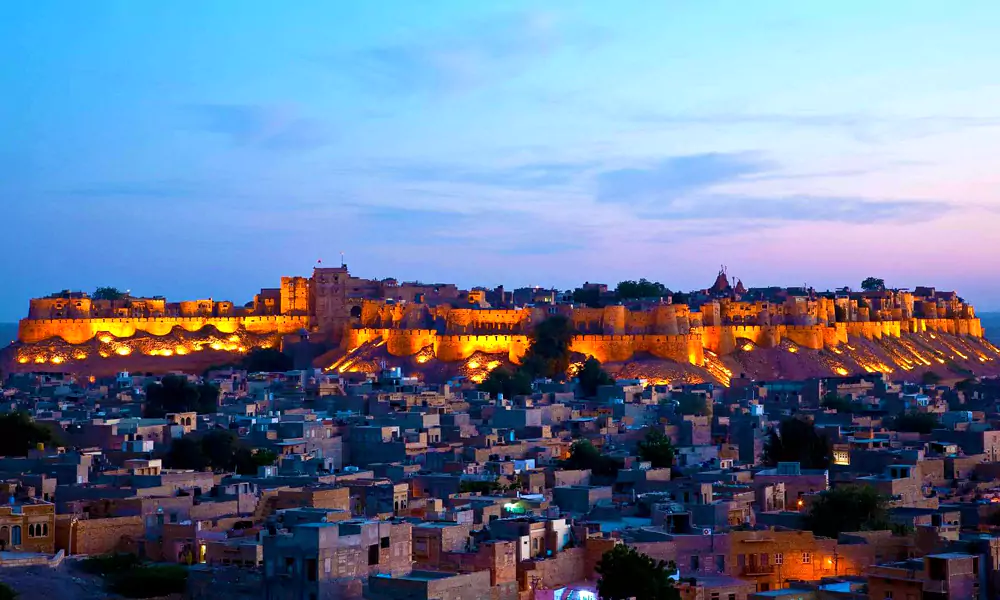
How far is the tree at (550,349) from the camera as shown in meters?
67.1

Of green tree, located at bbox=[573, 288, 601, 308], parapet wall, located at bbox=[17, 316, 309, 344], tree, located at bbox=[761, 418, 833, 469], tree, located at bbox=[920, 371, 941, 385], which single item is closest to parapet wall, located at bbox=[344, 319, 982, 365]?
tree, located at bbox=[920, 371, 941, 385]

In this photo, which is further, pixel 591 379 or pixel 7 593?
pixel 591 379

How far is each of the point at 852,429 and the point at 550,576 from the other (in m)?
17.6

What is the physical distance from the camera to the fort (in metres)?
73.5

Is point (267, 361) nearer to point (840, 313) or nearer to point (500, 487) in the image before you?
point (840, 313)

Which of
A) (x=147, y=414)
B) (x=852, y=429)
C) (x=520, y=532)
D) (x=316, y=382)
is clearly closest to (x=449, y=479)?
(x=520, y=532)

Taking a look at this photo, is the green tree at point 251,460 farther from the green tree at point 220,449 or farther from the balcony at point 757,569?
the balcony at point 757,569

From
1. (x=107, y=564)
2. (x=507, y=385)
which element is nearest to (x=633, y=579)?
(x=107, y=564)

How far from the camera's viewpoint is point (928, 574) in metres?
18.0

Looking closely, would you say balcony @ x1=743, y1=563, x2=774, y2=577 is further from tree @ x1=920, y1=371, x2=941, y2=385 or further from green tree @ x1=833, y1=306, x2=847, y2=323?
green tree @ x1=833, y1=306, x2=847, y2=323

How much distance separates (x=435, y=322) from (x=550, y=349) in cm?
784

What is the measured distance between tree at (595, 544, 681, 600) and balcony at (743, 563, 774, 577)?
1.82 m

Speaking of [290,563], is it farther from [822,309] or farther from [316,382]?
[822,309]

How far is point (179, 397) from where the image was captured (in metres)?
43.9
